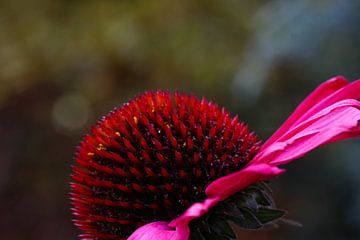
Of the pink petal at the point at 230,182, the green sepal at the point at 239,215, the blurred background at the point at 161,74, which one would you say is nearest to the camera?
the pink petal at the point at 230,182

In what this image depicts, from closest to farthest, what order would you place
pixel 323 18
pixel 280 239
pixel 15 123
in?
pixel 323 18, pixel 280 239, pixel 15 123

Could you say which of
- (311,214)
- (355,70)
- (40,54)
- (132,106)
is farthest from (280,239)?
(132,106)

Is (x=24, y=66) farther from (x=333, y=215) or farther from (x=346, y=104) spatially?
(x=346, y=104)

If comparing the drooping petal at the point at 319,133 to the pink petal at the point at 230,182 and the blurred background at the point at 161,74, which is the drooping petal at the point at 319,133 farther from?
the blurred background at the point at 161,74

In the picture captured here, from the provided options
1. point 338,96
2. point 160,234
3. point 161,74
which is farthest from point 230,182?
point 161,74

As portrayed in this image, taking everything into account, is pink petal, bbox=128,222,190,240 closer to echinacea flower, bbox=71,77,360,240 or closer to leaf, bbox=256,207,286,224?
echinacea flower, bbox=71,77,360,240

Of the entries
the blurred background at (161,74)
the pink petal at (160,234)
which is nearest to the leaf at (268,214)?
the pink petal at (160,234)
